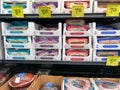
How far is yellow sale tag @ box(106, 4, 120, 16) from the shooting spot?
145 centimetres

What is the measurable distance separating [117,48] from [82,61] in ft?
1.05


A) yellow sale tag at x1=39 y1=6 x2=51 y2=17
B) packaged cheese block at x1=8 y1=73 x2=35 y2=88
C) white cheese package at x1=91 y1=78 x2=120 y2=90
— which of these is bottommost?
white cheese package at x1=91 y1=78 x2=120 y2=90

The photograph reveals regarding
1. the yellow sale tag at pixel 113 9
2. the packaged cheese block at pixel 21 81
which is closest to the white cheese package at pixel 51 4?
the yellow sale tag at pixel 113 9

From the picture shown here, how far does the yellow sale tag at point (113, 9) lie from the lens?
145 cm

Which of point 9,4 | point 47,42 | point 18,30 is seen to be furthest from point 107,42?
point 9,4

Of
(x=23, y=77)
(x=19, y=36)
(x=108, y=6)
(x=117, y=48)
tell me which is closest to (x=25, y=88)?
(x=23, y=77)

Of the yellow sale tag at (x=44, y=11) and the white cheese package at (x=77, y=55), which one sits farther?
the white cheese package at (x=77, y=55)

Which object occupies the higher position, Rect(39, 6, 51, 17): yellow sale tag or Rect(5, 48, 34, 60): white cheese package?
Rect(39, 6, 51, 17): yellow sale tag

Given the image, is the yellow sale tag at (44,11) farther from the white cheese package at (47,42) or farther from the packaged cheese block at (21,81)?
the packaged cheese block at (21,81)

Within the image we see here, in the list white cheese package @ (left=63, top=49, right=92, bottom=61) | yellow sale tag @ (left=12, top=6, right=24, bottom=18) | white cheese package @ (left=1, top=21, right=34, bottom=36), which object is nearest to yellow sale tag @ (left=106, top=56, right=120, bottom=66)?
white cheese package @ (left=63, top=49, right=92, bottom=61)

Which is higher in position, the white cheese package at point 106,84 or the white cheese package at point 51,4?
the white cheese package at point 51,4

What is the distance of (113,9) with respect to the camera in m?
1.45

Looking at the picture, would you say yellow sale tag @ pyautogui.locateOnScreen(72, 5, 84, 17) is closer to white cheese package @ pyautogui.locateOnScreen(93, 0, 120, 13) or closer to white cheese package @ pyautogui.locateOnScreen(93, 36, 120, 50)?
white cheese package @ pyautogui.locateOnScreen(93, 0, 120, 13)

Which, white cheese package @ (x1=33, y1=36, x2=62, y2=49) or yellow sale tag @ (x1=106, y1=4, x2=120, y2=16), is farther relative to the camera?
white cheese package @ (x1=33, y1=36, x2=62, y2=49)
